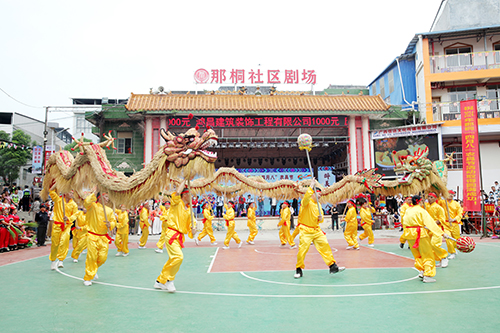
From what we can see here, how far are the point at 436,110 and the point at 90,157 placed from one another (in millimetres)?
21602

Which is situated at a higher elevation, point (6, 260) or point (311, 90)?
point (311, 90)

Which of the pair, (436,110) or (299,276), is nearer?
(299,276)

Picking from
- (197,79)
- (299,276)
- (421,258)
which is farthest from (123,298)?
(197,79)

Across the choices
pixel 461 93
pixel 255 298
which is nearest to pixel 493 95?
pixel 461 93

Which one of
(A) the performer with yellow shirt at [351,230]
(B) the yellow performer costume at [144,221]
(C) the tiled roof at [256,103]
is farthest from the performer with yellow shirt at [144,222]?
(C) the tiled roof at [256,103]

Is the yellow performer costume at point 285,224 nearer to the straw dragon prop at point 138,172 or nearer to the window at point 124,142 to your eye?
the straw dragon prop at point 138,172

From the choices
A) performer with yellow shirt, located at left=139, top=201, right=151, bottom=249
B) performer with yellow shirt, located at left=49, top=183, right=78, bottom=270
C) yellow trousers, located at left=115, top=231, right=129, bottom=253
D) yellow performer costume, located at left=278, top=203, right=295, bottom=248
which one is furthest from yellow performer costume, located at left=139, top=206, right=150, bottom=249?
yellow performer costume, located at left=278, top=203, right=295, bottom=248

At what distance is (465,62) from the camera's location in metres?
21.8

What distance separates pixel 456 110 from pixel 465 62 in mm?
3277

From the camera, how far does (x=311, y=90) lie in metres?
23.8

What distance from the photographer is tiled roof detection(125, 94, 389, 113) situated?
828 inches

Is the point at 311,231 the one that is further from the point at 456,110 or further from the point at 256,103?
→ the point at 456,110

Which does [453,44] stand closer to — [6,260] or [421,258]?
[421,258]

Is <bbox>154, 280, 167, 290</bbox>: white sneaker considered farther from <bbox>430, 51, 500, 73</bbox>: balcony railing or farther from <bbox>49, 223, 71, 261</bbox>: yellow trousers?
<bbox>430, 51, 500, 73</bbox>: balcony railing
